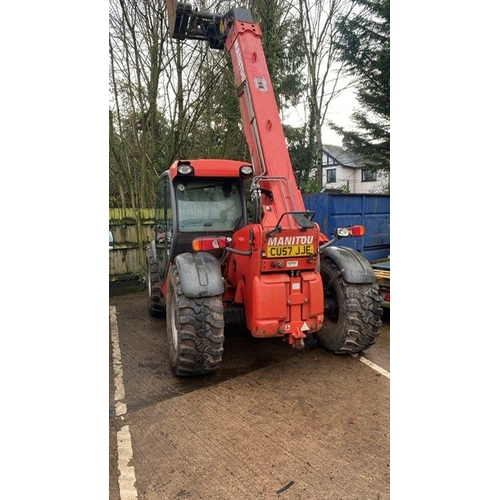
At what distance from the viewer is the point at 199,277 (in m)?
3.35

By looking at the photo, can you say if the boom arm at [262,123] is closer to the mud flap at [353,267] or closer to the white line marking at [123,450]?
the mud flap at [353,267]

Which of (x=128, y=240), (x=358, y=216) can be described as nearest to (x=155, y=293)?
(x=128, y=240)

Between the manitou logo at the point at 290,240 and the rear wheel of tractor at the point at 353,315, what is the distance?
718mm

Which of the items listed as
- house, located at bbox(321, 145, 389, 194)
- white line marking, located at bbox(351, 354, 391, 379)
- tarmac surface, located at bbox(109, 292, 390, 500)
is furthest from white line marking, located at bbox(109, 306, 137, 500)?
house, located at bbox(321, 145, 389, 194)

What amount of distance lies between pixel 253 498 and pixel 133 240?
22.5 ft

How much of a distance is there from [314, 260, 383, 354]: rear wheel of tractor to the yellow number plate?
25.6 inches

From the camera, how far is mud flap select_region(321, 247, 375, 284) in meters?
3.79

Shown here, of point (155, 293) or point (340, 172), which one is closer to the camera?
point (155, 293)

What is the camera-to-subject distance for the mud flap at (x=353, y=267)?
3.79 m

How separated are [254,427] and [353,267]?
187cm

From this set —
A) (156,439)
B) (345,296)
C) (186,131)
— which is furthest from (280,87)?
(156,439)

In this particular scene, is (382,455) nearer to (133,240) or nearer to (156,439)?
(156,439)

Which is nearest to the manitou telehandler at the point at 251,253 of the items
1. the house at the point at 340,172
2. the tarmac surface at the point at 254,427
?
the tarmac surface at the point at 254,427

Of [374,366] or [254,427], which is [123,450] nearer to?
[254,427]
